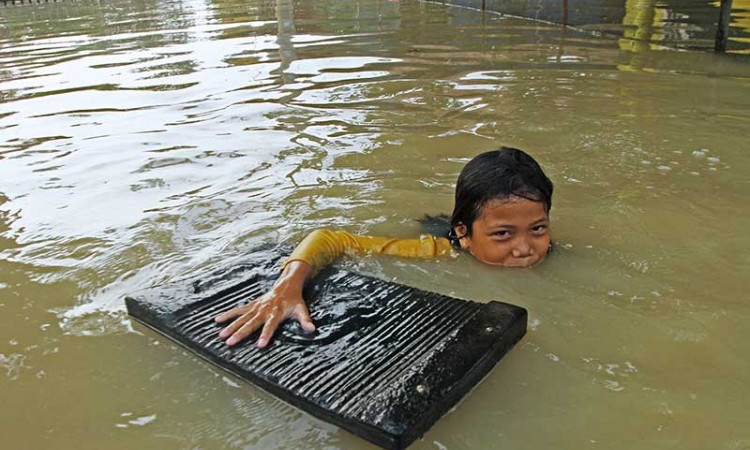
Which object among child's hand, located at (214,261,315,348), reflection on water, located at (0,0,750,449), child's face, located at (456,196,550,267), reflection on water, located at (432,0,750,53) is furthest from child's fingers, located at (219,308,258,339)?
reflection on water, located at (432,0,750,53)

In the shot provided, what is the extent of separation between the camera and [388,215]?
138 inches

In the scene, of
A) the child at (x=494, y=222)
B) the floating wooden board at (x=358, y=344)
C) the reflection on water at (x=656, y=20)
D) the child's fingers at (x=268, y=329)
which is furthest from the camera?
the reflection on water at (x=656, y=20)

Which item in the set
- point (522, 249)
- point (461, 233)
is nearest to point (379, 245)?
point (461, 233)

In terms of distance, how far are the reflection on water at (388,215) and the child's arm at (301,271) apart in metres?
0.10

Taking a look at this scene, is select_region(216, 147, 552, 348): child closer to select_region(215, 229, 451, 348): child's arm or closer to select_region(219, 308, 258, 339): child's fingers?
select_region(215, 229, 451, 348): child's arm

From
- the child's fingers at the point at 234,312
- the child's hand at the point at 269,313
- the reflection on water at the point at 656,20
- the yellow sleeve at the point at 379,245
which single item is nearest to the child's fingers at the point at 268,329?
the child's hand at the point at 269,313

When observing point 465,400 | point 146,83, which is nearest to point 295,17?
point 146,83

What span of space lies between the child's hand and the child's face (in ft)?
2.67

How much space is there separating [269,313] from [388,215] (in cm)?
134

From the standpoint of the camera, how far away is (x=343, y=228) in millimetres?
3350

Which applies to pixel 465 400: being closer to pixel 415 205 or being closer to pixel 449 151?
pixel 415 205

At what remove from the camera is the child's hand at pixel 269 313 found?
2207 millimetres

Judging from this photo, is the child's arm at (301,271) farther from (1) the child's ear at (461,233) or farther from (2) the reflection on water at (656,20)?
(2) the reflection on water at (656,20)

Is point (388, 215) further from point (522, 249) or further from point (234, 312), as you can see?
point (234, 312)
